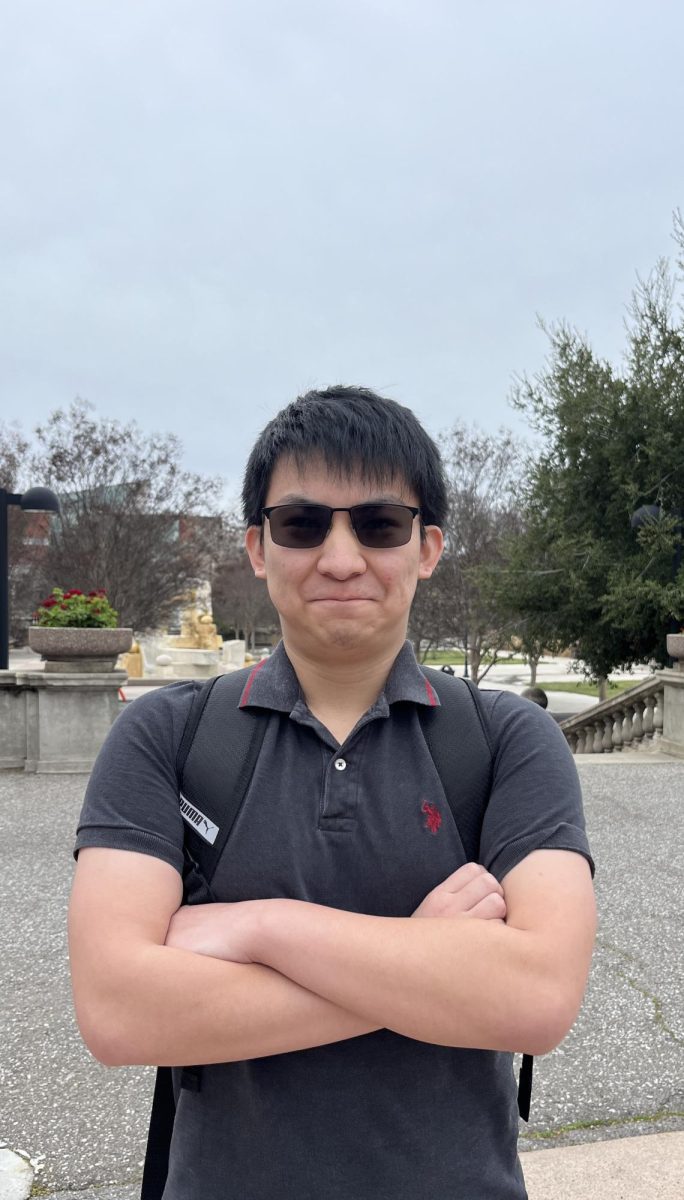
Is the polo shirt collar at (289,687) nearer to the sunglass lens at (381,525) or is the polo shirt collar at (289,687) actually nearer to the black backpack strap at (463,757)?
the black backpack strap at (463,757)

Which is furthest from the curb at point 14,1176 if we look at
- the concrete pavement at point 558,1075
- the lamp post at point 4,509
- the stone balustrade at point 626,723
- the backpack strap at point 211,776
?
the stone balustrade at point 626,723

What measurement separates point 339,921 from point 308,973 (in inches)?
3.4

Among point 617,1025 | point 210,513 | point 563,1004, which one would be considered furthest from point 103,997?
point 210,513

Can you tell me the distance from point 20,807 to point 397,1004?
23.1 ft

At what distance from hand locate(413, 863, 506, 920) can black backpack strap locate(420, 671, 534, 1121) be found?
0.19 ft

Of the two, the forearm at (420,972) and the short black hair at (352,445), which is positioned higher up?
the short black hair at (352,445)

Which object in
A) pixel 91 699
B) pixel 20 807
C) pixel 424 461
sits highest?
pixel 424 461

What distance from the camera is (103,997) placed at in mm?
1314

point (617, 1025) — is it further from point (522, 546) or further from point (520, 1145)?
point (522, 546)

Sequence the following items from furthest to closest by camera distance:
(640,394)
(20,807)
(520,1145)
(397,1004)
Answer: (640,394) < (20,807) < (520,1145) < (397,1004)

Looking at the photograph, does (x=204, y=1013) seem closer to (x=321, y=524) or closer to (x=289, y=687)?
(x=289, y=687)

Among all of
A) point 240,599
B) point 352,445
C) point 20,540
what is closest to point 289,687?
point 352,445

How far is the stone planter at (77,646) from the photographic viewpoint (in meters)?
9.05

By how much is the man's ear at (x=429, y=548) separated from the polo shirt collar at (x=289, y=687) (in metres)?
0.20
